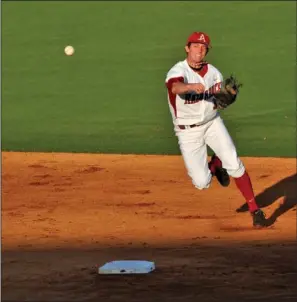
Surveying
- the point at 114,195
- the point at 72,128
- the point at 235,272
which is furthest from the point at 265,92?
the point at 235,272

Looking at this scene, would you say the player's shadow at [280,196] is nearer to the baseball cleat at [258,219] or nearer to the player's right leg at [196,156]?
the baseball cleat at [258,219]

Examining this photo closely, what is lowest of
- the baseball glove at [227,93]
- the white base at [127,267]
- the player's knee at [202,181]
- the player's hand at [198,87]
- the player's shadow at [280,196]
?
the player's shadow at [280,196]

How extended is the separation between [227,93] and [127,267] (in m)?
2.27

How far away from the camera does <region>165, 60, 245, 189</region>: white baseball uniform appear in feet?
34.1

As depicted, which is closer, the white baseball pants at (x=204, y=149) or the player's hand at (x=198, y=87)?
the player's hand at (x=198, y=87)

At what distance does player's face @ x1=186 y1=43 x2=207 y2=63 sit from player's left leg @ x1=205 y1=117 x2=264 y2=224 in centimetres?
74

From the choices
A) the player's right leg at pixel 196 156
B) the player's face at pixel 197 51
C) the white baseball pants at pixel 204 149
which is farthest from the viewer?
the player's right leg at pixel 196 156

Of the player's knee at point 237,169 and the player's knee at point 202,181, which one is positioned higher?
the player's knee at point 237,169

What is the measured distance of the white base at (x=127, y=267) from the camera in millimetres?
8594

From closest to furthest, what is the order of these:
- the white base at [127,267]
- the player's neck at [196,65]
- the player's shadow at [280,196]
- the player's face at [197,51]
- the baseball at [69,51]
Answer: the white base at [127,267] → the player's face at [197,51] → the player's neck at [196,65] → the player's shadow at [280,196] → the baseball at [69,51]

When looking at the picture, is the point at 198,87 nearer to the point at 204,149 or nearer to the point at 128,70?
the point at 204,149

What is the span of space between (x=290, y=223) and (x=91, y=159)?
12.6 feet

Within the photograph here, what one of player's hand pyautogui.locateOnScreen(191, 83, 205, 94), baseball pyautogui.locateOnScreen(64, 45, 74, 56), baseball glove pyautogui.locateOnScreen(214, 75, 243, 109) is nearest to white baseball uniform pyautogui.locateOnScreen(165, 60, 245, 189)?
baseball glove pyautogui.locateOnScreen(214, 75, 243, 109)

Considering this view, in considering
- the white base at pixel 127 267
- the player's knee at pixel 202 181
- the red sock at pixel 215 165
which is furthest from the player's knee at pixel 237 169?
the white base at pixel 127 267
